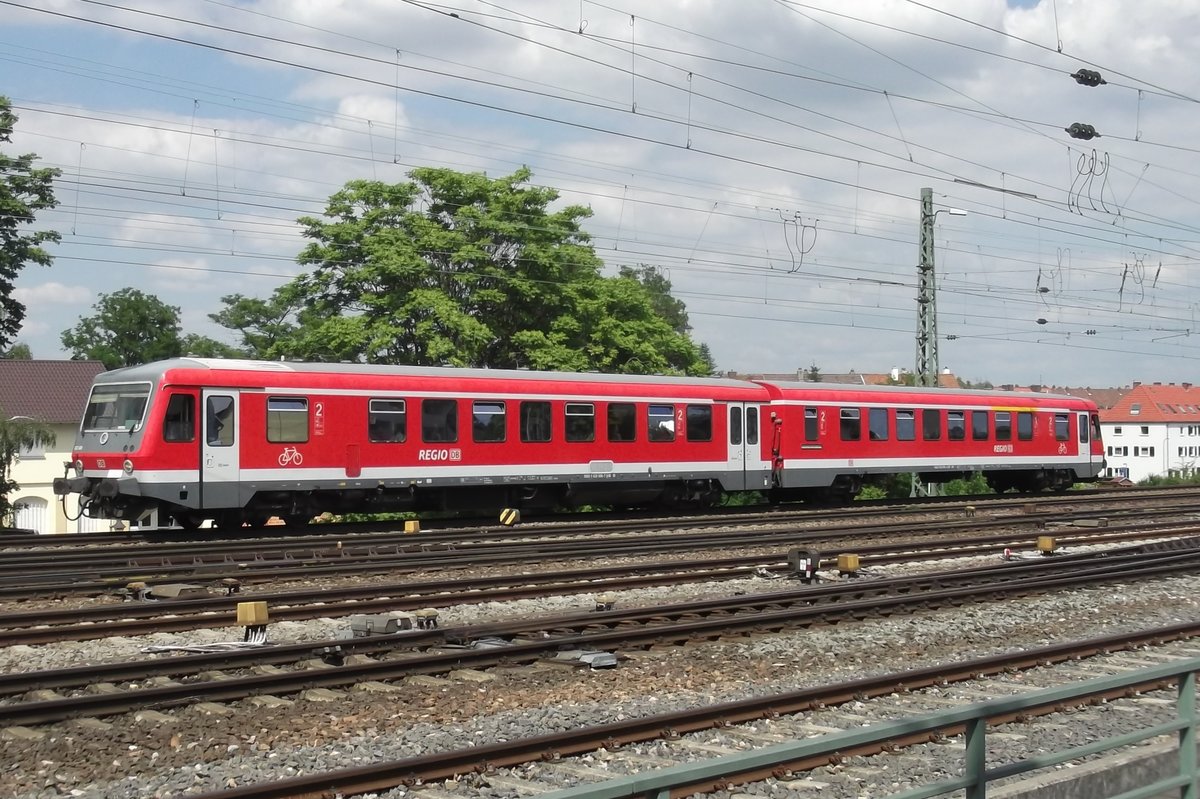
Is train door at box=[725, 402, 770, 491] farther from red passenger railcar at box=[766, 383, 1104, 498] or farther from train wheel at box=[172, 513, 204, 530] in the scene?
train wheel at box=[172, 513, 204, 530]

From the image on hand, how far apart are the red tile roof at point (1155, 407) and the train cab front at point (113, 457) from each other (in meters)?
113

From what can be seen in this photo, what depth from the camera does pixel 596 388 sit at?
26.4 m

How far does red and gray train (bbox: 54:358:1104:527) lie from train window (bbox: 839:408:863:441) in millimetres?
41

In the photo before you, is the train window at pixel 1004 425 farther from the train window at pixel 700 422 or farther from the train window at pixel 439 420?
the train window at pixel 439 420

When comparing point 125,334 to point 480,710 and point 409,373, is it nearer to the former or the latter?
point 409,373

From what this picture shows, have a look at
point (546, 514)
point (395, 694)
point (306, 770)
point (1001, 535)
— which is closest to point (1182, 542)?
point (1001, 535)

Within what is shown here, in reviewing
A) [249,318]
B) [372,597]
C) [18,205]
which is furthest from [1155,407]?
[372,597]

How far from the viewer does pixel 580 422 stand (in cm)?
2602

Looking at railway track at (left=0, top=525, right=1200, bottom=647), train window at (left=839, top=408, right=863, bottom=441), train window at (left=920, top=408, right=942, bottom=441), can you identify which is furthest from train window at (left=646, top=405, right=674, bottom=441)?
train window at (left=920, top=408, right=942, bottom=441)

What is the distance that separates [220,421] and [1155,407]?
11699 centimetres

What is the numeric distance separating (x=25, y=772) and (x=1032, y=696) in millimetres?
5986

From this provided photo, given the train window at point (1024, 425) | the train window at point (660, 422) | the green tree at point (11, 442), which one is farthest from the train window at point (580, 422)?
the train window at point (1024, 425)

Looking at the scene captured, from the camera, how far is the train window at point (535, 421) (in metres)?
25.2

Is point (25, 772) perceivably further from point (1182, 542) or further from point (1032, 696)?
point (1182, 542)
